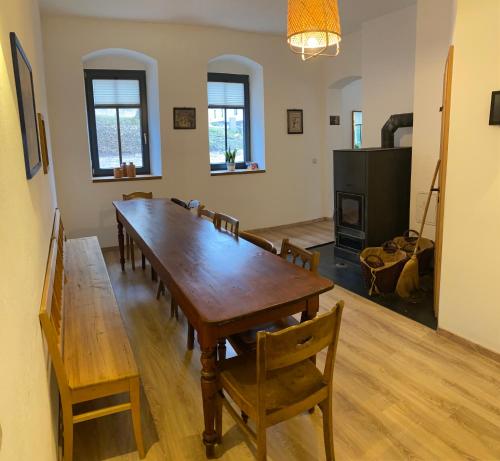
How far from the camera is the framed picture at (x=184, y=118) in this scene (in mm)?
5309

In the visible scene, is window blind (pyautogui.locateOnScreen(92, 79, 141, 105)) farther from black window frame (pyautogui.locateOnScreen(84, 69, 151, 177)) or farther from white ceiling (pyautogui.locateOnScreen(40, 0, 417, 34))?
white ceiling (pyautogui.locateOnScreen(40, 0, 417, 34))

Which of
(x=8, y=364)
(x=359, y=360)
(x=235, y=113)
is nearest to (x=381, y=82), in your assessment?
(x=235, y=113)

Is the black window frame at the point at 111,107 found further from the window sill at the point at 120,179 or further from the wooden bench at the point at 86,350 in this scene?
the wooden bench at the point at 86,350

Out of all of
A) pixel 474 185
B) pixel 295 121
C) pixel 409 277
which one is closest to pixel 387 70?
pixel 295 121

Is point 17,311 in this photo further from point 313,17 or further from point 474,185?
point 474,185

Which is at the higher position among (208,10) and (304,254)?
(208,10)

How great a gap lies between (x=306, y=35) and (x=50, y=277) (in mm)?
2017

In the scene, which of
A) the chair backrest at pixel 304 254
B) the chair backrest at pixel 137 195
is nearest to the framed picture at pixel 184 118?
the chair backrest at pixel 137 195

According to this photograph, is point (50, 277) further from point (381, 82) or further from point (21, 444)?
point (381, 82)

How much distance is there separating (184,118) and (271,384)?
14.2ft

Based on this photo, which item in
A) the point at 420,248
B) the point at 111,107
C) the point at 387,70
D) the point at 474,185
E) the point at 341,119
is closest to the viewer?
the point at 474,185

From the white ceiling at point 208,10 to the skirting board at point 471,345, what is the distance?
3.60 meters

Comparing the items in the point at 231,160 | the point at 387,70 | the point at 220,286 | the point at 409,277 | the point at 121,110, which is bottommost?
the point at 409,277

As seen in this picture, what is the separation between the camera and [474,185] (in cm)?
250
